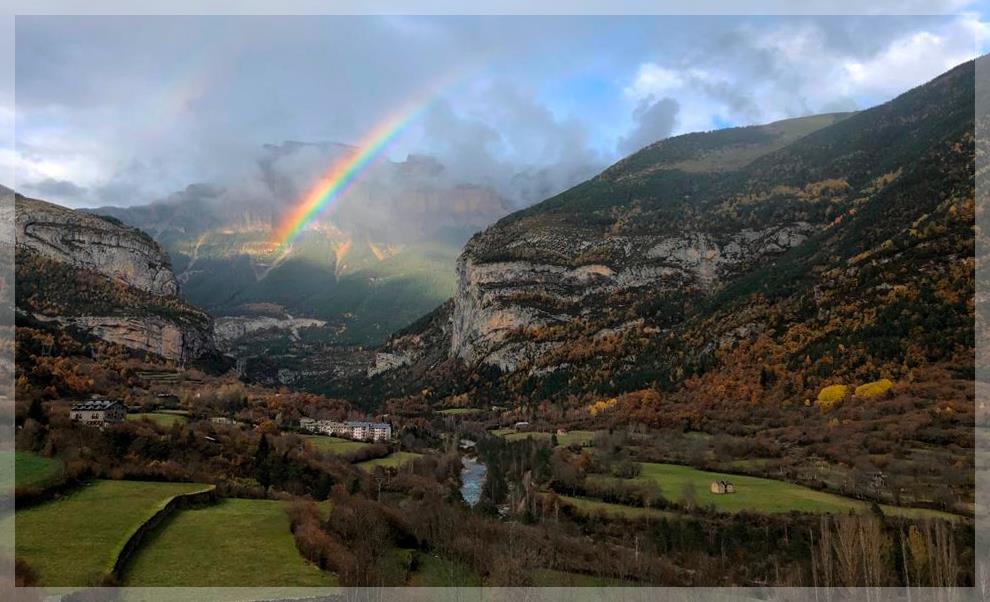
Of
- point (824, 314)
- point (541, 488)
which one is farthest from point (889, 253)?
point (541, 488)

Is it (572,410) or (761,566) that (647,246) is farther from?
(761,566)

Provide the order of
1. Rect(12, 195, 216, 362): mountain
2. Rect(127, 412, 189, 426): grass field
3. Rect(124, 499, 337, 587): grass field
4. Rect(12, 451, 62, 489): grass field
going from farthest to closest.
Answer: Rect(12, 195, 216, 362): mountain < Rect(127, 412, 189, 426): grass field < Rect(12, 451, 62, 489): grass field < Rect(124, 499, 337, 587): grass field

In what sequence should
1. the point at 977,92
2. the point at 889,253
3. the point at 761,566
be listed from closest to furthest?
the point at 761,566 < the point at 889,253 < the point at 977,92

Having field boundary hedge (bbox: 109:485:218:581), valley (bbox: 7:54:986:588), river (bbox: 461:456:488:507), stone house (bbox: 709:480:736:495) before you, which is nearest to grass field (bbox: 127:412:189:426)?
valley (bbox: 7:54:986:588)

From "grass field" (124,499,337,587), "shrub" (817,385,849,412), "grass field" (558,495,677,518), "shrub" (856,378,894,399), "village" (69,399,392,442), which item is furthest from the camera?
"shrub" (817,385,849,412)

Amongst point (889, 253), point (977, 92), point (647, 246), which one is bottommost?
point (889, 253)

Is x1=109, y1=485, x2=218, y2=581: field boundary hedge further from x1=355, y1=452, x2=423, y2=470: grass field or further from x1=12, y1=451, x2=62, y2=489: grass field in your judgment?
x1=355, y1=452, x2=423, y2=470: grass field

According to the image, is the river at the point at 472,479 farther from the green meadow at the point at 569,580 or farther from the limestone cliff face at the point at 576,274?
→ the limestone cliff face at the point at 576,274
